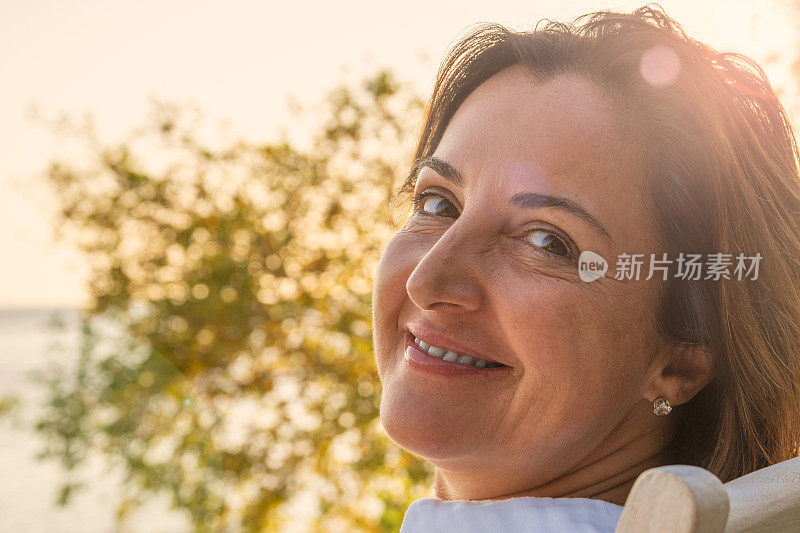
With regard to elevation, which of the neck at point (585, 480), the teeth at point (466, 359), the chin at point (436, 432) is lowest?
the neck at point (585, 480)

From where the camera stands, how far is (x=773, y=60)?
2.81m

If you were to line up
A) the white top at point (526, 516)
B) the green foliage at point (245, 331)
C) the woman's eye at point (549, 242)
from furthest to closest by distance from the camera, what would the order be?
the green foliage at point (245, 331)
the woman's eye at point (549, 242)
the white top at point (526, 516)

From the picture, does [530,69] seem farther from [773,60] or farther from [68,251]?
[68,251]

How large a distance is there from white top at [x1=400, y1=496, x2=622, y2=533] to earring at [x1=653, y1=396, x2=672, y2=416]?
23 centimetres

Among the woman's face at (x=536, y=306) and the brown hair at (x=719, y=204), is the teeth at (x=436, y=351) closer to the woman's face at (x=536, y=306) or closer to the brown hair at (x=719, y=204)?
the woman's face at (x=536, y=306)

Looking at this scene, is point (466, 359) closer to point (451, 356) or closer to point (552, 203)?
point (451, 356)

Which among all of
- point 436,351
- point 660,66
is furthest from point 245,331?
point 660,66

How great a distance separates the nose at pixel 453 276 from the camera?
129 centimetres

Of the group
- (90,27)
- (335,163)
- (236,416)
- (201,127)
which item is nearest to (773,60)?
(335,163)

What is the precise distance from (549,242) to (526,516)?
0.47 m

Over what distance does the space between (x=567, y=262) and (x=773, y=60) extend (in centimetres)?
202

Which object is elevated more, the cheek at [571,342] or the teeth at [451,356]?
the cheek at [571,342]

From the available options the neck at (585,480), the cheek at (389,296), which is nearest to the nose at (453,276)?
the cheek at (389,296)

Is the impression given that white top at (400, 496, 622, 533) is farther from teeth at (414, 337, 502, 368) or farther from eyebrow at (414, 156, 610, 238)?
eyebrow at (414, 156, 610, 238)
